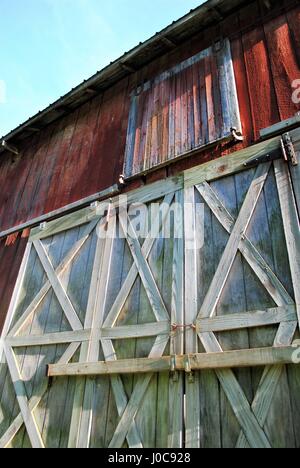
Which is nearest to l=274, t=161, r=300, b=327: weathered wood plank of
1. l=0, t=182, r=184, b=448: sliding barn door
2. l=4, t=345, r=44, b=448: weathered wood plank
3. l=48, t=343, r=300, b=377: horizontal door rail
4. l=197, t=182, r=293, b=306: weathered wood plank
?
l=197, t=182, r=293, b=306: weathered wood plank

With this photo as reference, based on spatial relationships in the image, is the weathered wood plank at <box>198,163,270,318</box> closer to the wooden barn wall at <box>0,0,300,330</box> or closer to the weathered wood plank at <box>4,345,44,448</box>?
the wooden barn wall at <box>0,0,300,330</box>

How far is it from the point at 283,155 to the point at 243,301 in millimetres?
1503

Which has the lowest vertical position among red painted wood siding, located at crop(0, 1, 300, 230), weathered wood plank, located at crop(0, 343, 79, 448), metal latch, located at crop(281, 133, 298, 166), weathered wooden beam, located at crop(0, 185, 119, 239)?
weathered wood plank, located at crop(0, 343, 79, 448)

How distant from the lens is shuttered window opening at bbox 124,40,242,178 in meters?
4.04

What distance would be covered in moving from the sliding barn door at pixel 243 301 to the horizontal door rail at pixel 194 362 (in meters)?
0.06

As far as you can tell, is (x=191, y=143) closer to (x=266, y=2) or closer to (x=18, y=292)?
(x=266, y=2)

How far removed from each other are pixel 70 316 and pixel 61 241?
4.24 feet

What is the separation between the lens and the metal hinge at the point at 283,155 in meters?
3.13

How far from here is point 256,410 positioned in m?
2.47

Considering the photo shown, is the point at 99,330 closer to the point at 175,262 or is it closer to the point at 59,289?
the point at 59,289

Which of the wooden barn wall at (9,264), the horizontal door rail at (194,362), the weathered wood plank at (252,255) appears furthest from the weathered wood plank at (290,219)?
the wooden barn wall at (9,264)

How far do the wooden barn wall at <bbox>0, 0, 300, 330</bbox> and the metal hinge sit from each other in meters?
0.38

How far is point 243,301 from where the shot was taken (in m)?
2.90

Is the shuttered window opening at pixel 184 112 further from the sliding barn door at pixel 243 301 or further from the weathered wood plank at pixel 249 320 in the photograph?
the weathered wood plank at pixel 249 320
